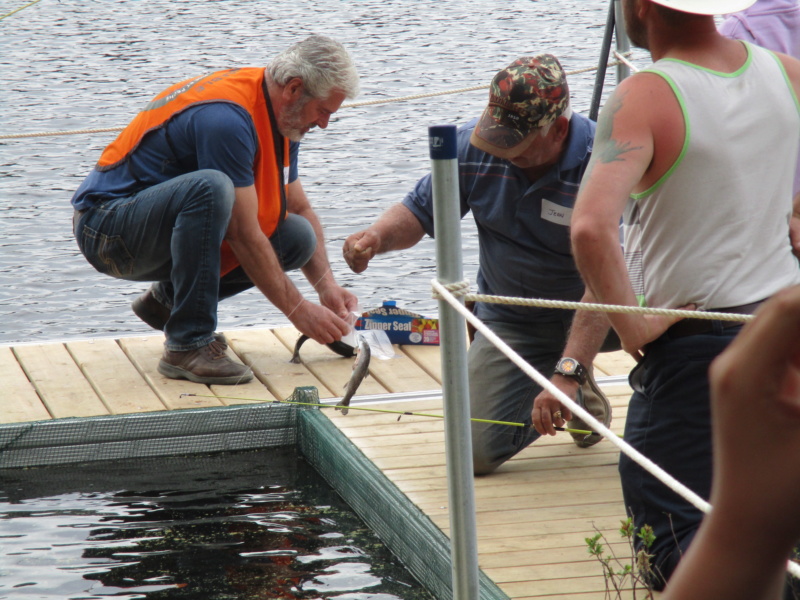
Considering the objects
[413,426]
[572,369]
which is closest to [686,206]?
[572,369]

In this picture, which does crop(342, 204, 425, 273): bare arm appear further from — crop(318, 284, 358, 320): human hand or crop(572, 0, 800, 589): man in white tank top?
crop(572, 0, 800, 589): man in white tank top

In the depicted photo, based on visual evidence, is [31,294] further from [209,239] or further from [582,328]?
[582,328]

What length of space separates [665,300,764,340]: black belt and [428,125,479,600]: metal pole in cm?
46

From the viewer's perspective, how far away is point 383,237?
337 centimetres

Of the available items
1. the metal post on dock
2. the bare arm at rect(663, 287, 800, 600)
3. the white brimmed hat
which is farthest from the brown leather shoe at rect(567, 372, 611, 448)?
the bare arm at rect(663, 287, 800, 600)

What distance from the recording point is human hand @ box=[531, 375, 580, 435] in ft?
8.76

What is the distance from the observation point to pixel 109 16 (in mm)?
17828

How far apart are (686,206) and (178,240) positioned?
2.18 m

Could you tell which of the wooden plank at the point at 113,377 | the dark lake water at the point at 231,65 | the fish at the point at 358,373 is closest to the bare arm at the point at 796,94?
the fish at the point at 358,373

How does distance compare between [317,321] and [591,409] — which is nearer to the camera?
[591,409]

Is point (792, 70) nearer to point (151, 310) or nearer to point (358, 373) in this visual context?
point (358, 373)

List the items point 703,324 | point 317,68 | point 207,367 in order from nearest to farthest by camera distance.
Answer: point 703,324 → point 317,68 → point 207,367

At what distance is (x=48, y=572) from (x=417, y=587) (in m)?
0.96

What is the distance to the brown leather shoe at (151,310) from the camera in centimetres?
435
